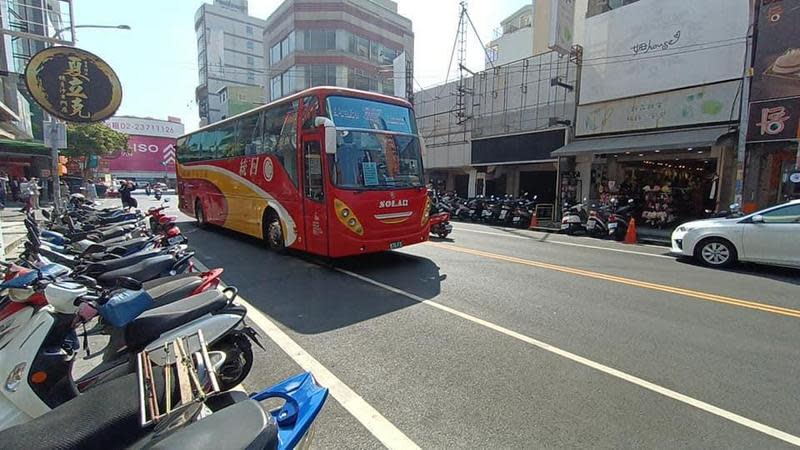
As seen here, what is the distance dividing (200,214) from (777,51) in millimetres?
19688

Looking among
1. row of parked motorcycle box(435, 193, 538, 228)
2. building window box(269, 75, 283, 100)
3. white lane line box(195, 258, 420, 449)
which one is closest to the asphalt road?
white lane line box(195, 258, 420, 449)

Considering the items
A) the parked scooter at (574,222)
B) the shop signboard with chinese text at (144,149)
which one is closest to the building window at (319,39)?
the parked scooter at (574,222)

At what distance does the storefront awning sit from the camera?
1297 cm

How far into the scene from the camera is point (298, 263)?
25.8ft

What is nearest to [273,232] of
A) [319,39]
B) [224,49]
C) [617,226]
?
[617,226]

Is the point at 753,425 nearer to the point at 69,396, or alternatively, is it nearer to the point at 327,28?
the point at 69,396

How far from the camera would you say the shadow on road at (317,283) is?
5051mm

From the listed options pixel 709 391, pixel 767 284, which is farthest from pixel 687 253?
pixel 709 391

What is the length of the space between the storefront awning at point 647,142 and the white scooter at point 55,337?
1517 centimetres

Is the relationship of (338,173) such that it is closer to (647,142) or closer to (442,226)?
(442,226)

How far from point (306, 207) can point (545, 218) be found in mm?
14440

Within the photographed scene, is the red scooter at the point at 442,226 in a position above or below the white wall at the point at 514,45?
below

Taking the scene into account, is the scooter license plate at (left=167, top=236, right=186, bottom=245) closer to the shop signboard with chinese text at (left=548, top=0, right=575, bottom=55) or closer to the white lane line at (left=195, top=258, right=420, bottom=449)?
the white lane line at (left=195, top=258, right=420, bottom=449)

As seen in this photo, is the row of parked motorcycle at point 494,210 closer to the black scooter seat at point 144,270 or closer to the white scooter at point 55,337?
the black scooter seat at point 144,270
